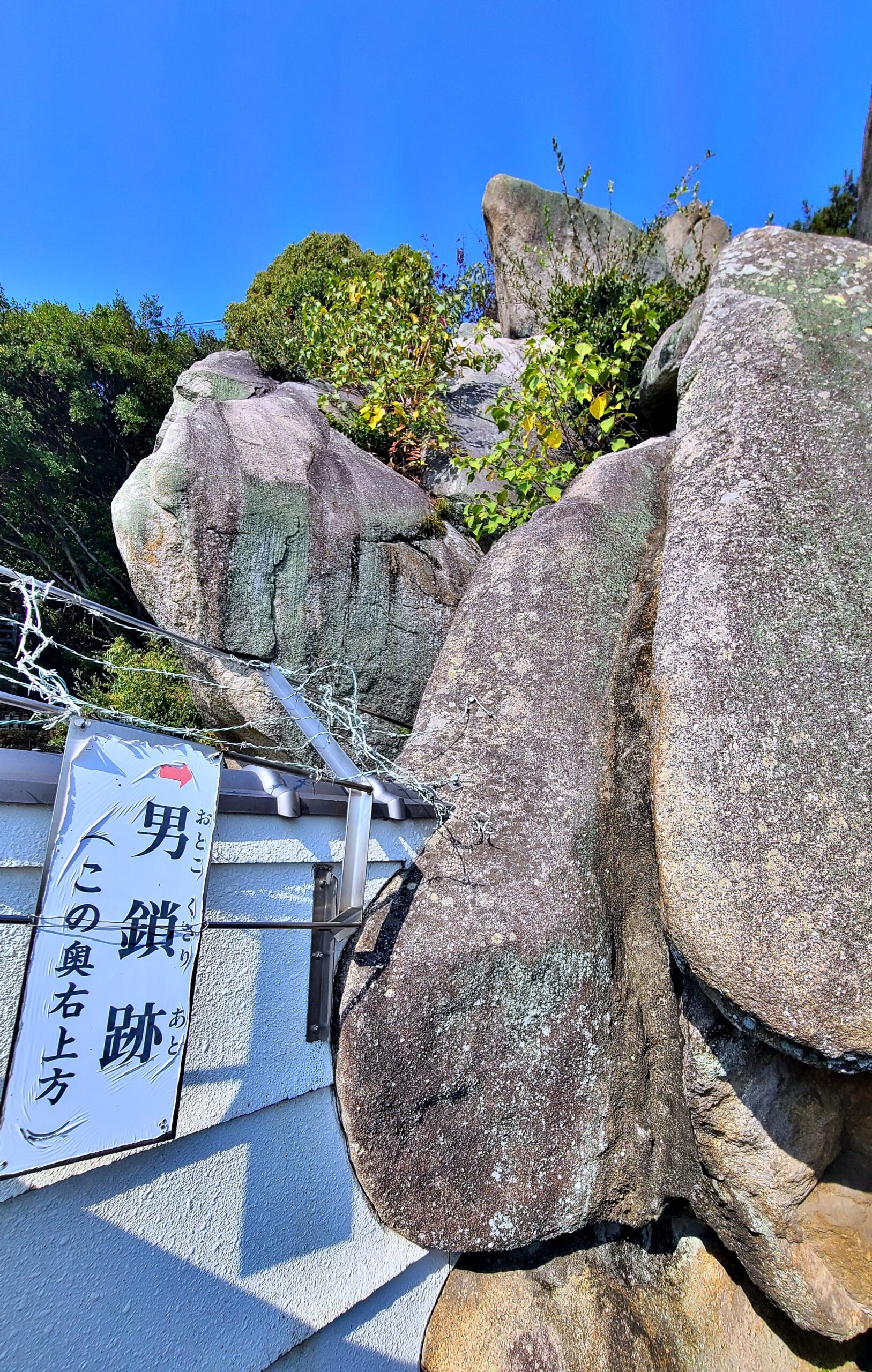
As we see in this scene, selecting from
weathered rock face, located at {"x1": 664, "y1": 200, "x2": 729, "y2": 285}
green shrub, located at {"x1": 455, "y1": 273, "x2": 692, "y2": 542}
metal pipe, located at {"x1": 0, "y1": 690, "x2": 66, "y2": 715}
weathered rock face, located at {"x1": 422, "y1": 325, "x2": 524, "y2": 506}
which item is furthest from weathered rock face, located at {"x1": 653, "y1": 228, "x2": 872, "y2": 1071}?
weathered rock face, located at {"x1": 664, "y1": 200, "x2": 729, "y2": 285}

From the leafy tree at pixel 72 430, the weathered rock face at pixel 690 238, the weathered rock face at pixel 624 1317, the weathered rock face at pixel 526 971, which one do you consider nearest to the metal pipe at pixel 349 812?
the weathered rock face at pixel 526 971

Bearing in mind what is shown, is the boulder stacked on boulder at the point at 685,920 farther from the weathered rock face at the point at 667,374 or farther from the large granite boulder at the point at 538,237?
the large granite boulder at the point at 538,237

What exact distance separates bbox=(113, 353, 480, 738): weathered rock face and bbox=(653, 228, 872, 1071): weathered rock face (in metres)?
2.30

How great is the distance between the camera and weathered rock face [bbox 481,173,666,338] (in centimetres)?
1012

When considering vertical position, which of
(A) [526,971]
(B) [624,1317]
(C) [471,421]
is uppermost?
(C) [471,421]

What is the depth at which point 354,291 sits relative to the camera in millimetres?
6715

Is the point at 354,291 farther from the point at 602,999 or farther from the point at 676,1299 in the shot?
the point at 676,1299

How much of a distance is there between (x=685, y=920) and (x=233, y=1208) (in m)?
1.59

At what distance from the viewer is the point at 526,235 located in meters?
10.5

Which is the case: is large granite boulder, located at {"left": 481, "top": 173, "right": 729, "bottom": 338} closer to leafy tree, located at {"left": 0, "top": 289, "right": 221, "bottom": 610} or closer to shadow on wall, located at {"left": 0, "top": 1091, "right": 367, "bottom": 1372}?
leafy tree, located at {"left": 0, "top": 289, "right": 221, "bottom": 610}

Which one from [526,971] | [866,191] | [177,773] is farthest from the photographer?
[866,191]

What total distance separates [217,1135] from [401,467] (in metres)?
5.47

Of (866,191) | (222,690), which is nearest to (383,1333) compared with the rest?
(222,690)

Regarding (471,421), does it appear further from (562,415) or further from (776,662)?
(776,662)
